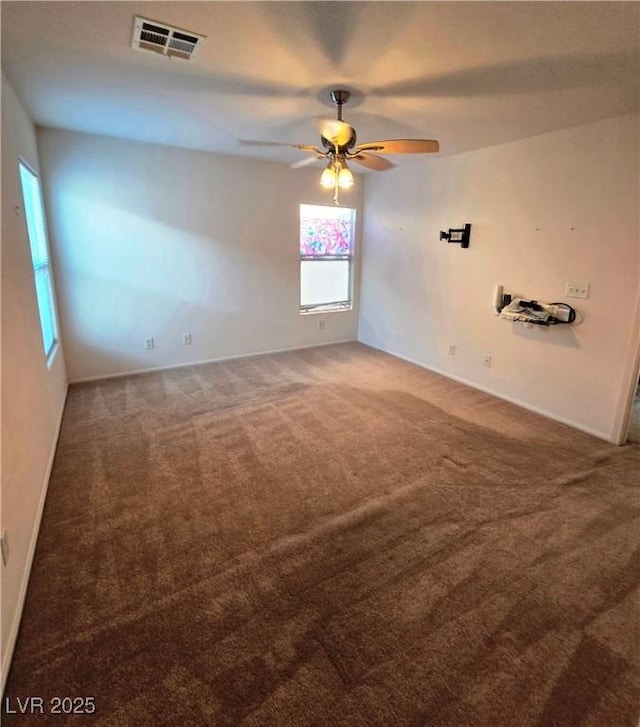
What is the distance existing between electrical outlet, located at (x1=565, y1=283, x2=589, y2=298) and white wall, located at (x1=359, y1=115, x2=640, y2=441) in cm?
4

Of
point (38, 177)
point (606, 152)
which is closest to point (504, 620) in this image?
point (606, 152)

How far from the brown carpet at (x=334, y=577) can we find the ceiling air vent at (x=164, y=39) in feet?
7.90

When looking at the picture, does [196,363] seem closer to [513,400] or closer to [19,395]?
[19,395]

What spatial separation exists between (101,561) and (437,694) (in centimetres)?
156

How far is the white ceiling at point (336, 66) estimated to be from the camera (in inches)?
64.8

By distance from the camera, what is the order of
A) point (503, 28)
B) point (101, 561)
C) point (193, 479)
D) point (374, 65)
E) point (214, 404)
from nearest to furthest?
point (503, 28), point (101, 561), point (374, 65), point (193, 479), point (214, 404)

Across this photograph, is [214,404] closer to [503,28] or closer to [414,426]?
[414,426]

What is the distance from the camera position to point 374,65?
2074mm

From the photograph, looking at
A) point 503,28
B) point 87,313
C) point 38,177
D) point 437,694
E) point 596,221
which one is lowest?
point 437,694

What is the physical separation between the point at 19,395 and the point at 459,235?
404 cm

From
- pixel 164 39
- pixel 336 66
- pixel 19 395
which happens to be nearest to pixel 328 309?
pixel 336 66

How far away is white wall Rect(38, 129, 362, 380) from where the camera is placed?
3779 mm

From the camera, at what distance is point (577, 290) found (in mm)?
3201

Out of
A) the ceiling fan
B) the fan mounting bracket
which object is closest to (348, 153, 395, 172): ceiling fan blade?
the ceiling fan
